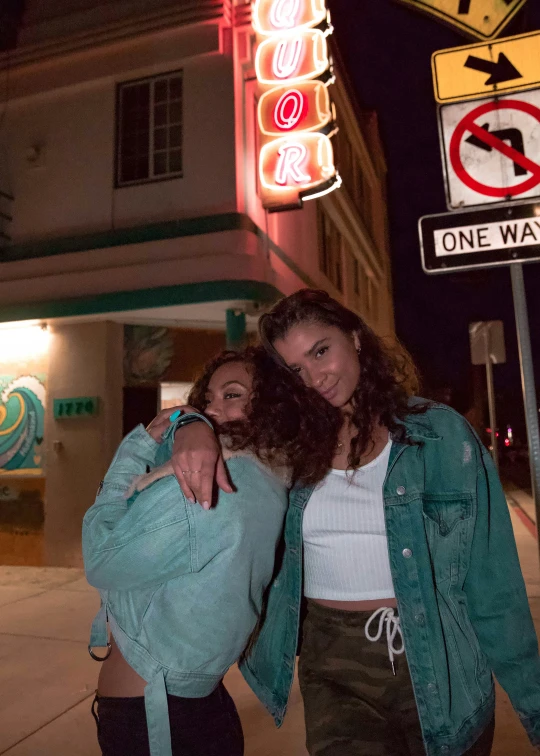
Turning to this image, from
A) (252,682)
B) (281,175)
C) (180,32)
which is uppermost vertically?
(180,32)

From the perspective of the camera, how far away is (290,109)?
713 cm

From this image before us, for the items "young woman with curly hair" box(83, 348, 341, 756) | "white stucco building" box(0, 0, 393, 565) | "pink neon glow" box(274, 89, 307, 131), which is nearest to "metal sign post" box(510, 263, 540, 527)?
"young woman with curly hair" box(83, 348, 341, 756)

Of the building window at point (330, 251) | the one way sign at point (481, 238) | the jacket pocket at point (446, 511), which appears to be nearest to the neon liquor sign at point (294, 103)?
the one way sign at point (481, 238)

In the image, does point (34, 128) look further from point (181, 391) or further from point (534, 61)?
point (534, 61)

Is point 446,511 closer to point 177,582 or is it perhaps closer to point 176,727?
point 177,582

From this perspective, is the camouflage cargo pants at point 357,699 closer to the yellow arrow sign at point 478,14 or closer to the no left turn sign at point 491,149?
the no left turn sign at point 491,149

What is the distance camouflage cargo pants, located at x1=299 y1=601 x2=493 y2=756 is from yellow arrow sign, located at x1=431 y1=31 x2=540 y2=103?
10.7 feet

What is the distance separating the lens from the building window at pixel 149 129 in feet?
25.3

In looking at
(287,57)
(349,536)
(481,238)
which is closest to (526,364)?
(481,238)

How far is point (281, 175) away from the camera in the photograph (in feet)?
23.3

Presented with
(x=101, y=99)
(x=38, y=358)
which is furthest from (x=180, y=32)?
(x=38, y=358)

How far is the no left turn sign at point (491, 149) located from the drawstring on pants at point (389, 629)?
8.33 feet

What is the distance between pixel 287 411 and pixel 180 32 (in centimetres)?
784

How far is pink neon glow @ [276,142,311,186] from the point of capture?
6.99m
